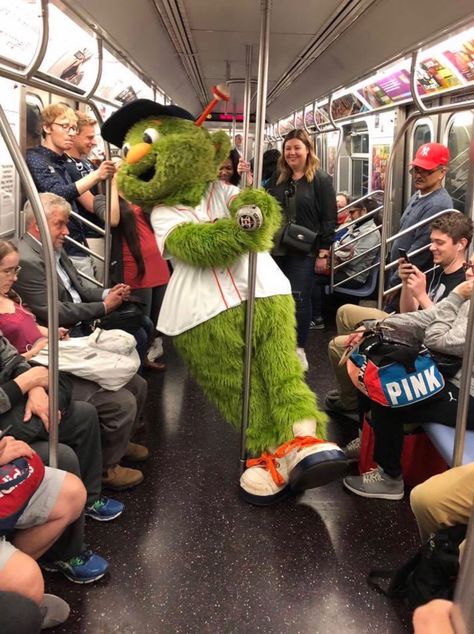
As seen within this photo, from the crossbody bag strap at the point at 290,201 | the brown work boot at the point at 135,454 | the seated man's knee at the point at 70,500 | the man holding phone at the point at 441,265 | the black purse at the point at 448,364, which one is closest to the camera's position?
the seated man's knee at the point at 70,500

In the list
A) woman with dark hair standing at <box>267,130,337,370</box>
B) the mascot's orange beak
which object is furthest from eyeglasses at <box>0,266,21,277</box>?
woman with dark hair standing at <box>267,130,337,370</box>

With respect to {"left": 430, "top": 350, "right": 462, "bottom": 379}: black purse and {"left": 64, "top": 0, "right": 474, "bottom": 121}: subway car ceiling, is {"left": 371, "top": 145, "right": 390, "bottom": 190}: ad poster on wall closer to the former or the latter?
{"left": 64, "top": 0, "right": 474, "bottom": 121}: subway car ceiling

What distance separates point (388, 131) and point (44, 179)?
14.3ft

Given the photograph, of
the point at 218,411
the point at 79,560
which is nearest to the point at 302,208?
the point at 218,411

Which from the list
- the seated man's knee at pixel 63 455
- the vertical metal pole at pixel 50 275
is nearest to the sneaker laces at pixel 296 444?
the seated man's knee at pixel 63 455

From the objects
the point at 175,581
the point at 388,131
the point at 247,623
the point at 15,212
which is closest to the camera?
the point at 247,623

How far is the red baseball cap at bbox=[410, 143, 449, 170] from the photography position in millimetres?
4059

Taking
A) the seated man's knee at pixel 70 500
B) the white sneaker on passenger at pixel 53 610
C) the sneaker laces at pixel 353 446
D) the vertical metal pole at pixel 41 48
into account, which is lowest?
the white sneaker on passenger at pixel 53 610

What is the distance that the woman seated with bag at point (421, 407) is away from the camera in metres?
2.47

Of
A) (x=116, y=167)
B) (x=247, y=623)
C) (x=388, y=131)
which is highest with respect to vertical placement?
(x=388, y=131)

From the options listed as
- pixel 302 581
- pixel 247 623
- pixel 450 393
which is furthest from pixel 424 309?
pixel 247 623

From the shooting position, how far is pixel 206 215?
8.91 ft

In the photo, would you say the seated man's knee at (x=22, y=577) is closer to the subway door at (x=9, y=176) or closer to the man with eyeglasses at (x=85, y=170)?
the man with eyeglasses at (x=85, y=170)

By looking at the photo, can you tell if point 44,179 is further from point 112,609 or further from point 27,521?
point 112,609
